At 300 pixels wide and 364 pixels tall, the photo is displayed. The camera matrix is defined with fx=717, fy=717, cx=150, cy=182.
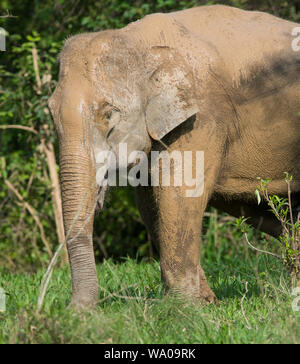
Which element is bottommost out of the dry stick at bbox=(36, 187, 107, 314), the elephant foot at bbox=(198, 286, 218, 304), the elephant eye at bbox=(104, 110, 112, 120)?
the elephant foot at bbox=(198, 286, 218, 304)

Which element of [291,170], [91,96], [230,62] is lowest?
[291,170]

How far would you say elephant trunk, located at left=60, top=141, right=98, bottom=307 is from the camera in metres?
4.59

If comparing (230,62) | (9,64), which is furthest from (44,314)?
(9,64)

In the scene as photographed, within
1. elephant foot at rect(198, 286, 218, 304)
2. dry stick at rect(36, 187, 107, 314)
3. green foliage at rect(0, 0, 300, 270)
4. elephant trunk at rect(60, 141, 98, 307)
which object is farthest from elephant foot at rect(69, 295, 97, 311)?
green foliage at rect(0, 0, 300, 270)

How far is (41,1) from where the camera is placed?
10.7m

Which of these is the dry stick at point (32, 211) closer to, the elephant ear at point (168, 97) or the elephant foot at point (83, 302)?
the elephant ear at point (168, 97)

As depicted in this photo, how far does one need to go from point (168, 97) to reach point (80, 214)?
3.71 feet

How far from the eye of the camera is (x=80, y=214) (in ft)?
15.4

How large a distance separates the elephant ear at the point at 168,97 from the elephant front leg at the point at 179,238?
19.1 inches

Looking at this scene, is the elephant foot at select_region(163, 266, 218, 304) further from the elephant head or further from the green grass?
the elephant head

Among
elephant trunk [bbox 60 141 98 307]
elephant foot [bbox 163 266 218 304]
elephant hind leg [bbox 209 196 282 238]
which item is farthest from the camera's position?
elephant hind leg [bbox 209 196 282 238]

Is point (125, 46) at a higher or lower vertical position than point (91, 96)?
higher

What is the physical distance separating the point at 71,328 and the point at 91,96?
1.69 meters

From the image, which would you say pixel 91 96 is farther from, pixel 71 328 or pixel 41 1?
pixel 41 1
